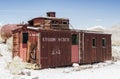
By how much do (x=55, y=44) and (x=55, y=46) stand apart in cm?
19

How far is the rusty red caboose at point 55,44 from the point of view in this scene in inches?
1030

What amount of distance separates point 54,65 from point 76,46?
4.32 m

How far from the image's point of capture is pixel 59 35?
2784 cm

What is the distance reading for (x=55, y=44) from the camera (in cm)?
2747

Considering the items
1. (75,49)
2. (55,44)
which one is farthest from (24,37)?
(75,49)

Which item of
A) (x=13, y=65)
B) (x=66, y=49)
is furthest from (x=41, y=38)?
(x=13, y=65)

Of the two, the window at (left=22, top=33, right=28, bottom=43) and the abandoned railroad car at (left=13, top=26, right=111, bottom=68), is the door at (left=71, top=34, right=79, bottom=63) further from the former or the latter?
the window at (left=22, top=33, right=28, bottom=43)

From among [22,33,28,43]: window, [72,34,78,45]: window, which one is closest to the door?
[72,34,78,45]: window

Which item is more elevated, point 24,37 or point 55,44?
point 24,37

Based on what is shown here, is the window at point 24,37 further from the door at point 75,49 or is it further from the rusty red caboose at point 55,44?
the door at point 75,49

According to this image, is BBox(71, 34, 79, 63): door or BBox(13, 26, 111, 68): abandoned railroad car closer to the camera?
BBox(13, 26, 111, 68): abandoned railroad car

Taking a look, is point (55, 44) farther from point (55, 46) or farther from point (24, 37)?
point (24, 37)

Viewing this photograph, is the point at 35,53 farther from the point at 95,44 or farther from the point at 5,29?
the point at 5,29

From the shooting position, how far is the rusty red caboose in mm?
26156
